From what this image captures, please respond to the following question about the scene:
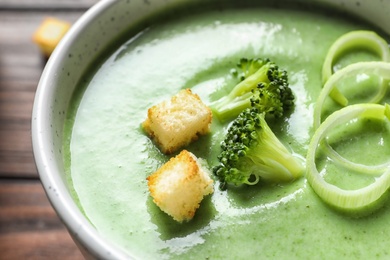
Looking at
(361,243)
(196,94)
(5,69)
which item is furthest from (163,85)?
(5,69)

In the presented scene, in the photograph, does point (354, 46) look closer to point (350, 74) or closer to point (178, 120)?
point (350, 74)

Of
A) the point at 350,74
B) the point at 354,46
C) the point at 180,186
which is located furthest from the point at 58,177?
the point at 354,46

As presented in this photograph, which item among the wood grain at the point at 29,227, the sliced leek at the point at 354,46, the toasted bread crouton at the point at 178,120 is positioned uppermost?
the toasted bread crouton at the point at 178,120

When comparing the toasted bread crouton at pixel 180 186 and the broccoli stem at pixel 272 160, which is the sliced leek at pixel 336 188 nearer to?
the broccoli stem at pixel 272 160

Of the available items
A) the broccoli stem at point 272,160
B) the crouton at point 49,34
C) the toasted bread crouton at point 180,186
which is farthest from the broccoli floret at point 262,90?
the crouton at point 49,34

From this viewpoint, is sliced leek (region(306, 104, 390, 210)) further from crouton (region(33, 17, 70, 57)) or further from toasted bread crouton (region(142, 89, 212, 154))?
crouton (region(33, 17, 70, 57))

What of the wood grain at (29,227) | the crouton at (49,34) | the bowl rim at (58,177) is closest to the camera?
the bowl rim at (58,177)

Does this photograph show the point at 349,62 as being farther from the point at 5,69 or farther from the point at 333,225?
the point at 5,69
